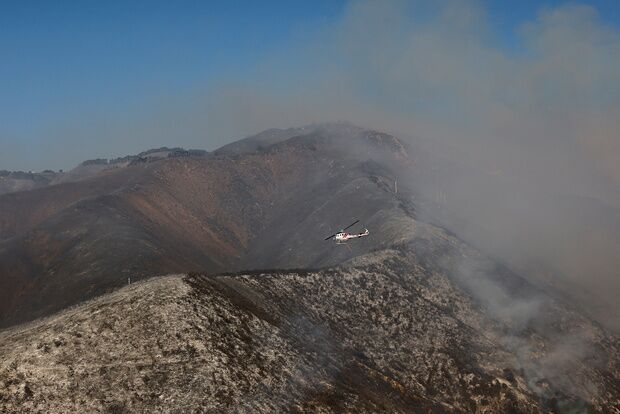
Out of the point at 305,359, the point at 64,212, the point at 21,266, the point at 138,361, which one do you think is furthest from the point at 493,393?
the point at 64,212

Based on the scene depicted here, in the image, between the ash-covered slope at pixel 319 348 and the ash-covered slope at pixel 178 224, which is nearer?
the ash-covered slope at pixel 319 348

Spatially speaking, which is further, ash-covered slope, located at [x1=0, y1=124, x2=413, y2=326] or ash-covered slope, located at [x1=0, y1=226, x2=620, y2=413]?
ash-covered slope, located at [x1=0, y1=124, x2=413, y2=326]

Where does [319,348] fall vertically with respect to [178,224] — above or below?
above

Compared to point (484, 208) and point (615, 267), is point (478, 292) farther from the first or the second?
point (484, 208)

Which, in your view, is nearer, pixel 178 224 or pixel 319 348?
pixel 319 348
